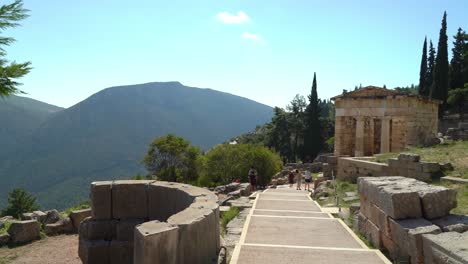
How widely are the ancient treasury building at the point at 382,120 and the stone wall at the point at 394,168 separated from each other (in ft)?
19.6

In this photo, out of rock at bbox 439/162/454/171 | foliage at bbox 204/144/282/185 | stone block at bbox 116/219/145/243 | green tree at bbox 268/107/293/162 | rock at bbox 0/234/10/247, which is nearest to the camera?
stone block at bbox 116/219/145/243

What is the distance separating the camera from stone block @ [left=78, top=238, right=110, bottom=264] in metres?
9.83

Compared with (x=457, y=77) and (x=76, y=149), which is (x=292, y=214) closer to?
(x=457, y=77)

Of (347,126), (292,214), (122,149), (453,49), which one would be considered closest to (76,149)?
(122,149)

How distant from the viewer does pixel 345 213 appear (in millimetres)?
12508

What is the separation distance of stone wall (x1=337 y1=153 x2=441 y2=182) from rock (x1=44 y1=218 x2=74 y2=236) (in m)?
12.0

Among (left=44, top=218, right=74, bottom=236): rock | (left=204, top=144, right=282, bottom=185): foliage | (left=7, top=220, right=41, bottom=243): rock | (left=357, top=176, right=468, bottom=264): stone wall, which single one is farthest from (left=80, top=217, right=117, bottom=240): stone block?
(left=204, top=144, right=282, bottom=185): foliage

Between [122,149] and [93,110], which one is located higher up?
[93,110]

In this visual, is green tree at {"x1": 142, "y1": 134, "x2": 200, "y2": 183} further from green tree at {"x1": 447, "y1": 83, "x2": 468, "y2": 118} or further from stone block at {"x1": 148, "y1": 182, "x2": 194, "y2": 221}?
stone block at {"x1": 148, "y1": 182, "x2": 194, "y2": 221}

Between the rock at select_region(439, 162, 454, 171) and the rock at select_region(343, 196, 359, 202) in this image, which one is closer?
the rock at select_region(439, 162, 454, 171)

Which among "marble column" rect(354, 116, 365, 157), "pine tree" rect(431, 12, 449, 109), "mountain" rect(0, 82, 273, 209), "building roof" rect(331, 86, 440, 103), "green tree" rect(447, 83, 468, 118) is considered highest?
"pine tree" rect(431, 12, 449, 109)

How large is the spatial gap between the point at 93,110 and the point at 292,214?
197 m

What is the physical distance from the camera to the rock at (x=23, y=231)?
12.9m

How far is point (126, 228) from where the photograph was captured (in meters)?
9.80
